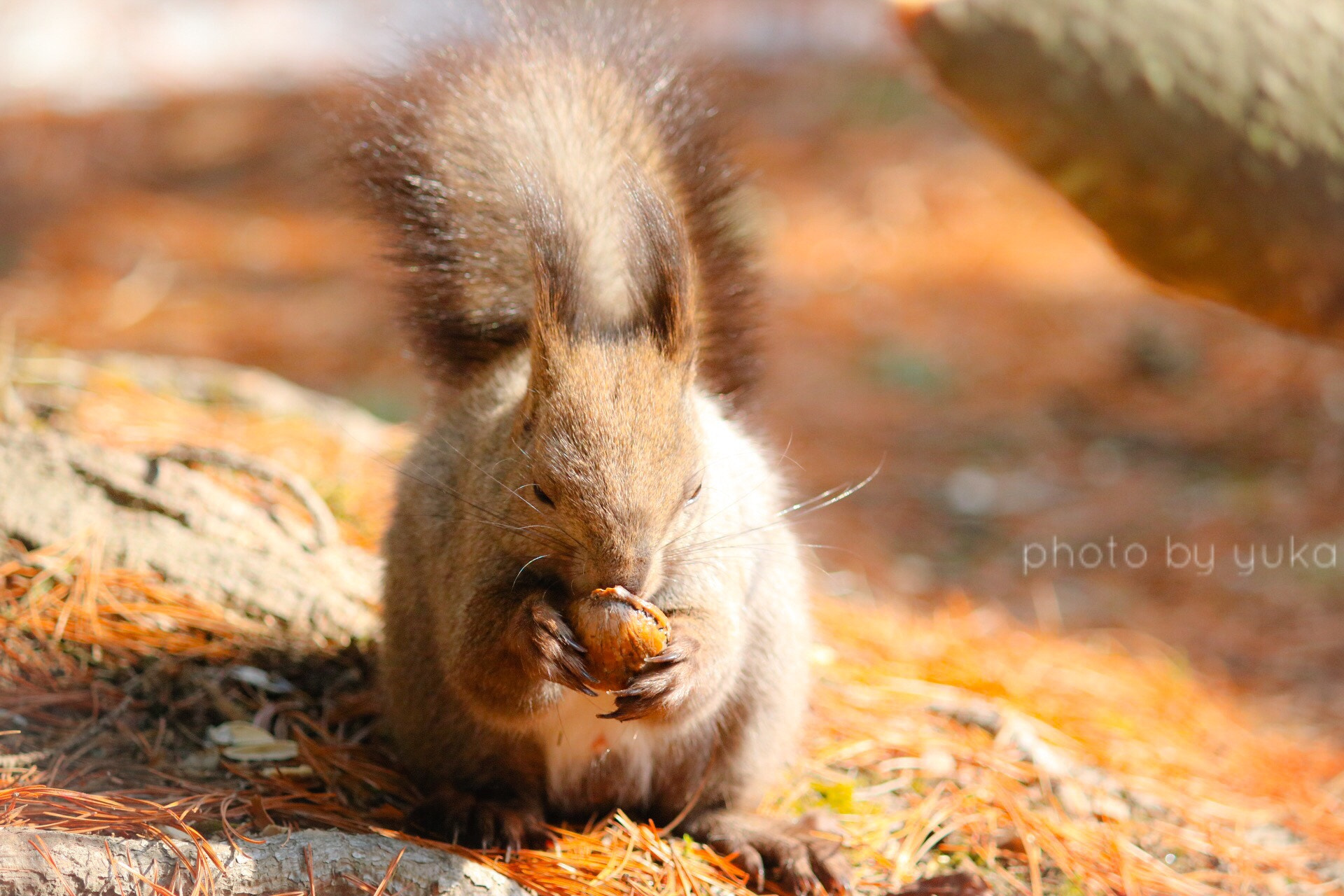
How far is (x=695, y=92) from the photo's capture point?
7.22ft

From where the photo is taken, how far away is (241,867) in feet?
5.12

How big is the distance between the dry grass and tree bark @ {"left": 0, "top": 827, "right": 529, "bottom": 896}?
0.05m

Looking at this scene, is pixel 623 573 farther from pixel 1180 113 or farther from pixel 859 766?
pixel 1180 113

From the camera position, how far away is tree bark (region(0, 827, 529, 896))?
4.70 ft

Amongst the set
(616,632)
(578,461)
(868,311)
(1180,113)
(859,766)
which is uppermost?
(1180,113)

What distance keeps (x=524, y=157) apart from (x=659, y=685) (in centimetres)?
90

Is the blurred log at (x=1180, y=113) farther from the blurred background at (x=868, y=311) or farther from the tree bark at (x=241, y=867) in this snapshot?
the tree bark at (x=241, y=867)

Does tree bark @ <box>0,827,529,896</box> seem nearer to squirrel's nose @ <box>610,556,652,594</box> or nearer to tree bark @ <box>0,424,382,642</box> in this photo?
squirrel's nose @ <box>610,556,652,594</box>

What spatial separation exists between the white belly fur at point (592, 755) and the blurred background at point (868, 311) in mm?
906

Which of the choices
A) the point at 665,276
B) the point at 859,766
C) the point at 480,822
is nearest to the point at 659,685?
the point at 480,822

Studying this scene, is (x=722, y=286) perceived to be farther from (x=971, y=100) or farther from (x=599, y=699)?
(x=599, y=699)

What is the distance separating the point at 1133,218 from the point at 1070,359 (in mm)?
3763

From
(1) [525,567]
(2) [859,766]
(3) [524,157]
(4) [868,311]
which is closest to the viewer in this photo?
(1) [525,567]

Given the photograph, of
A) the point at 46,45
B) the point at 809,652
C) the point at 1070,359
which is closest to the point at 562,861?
the point at 809,652
